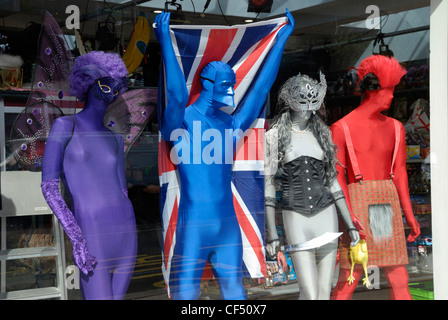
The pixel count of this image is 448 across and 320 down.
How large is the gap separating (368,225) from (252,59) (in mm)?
1283

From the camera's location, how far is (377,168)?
4.08 metres

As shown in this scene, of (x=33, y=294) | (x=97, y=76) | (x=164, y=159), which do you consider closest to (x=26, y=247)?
(x=33, y=294)

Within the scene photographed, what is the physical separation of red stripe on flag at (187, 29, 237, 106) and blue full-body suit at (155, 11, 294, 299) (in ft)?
0.14

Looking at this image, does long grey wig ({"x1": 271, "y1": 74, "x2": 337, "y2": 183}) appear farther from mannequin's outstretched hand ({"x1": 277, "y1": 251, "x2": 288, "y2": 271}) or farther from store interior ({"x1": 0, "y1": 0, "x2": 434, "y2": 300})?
mannequin's outstretched hand ({"x1": 277, "y1": 251, "x2": 288, "y2": 271})

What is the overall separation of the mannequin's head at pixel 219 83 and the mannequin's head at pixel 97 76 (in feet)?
1.56

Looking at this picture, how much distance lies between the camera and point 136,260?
3.66 m

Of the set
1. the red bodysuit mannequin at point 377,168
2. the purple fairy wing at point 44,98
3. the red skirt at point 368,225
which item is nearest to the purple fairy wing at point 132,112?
the purple fairy wing at point 44,98

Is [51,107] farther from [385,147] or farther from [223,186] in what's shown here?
[385,147]

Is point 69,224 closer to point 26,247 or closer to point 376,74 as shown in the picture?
point 26,247

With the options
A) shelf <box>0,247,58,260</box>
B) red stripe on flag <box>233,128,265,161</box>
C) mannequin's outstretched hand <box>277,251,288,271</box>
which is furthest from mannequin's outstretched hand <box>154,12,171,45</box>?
mannequin's outstretched hand <box>277,251,288,271</box>

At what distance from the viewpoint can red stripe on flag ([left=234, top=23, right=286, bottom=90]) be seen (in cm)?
391

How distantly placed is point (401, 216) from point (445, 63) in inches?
41.4
